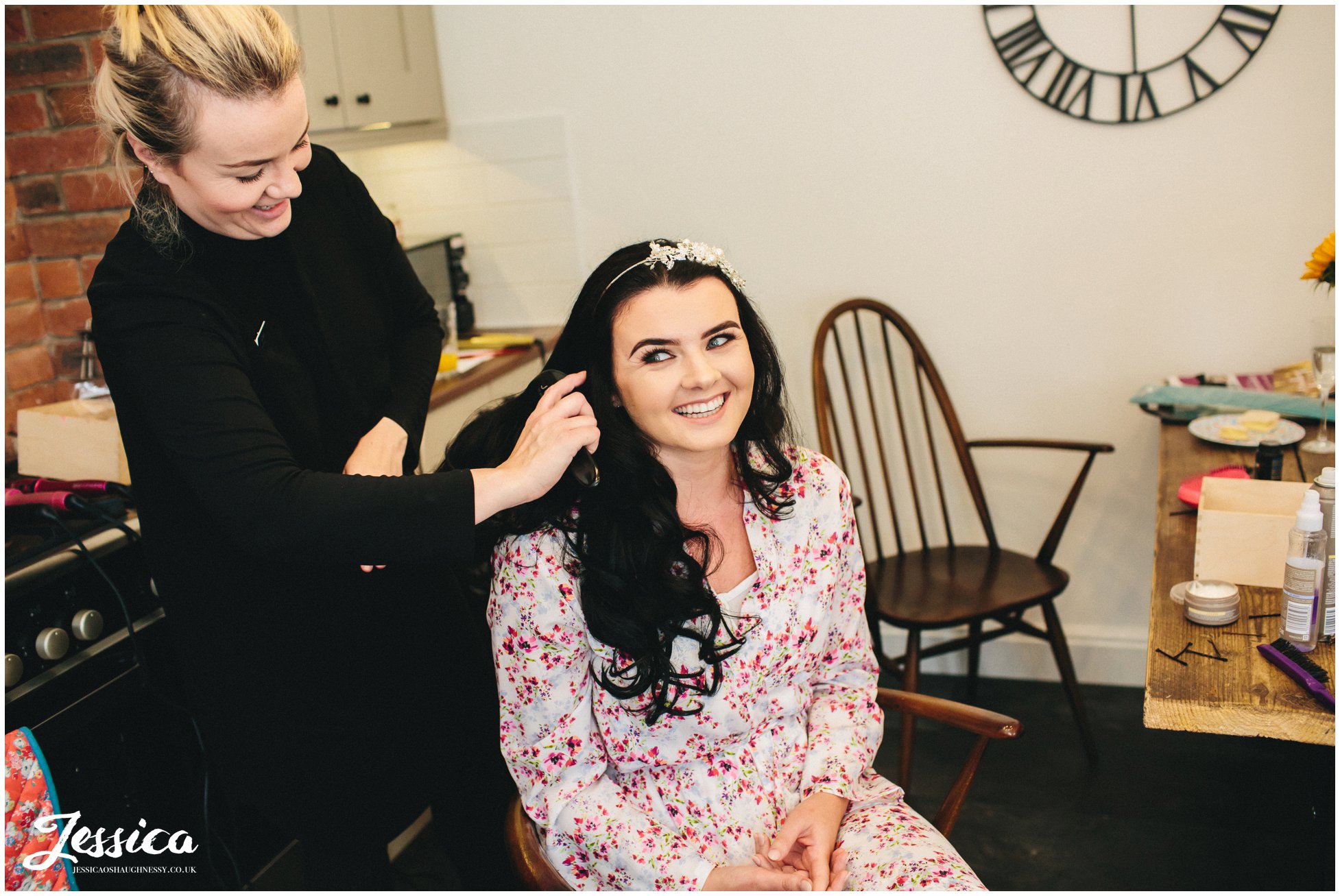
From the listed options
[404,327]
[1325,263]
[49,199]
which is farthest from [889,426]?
[49,199]

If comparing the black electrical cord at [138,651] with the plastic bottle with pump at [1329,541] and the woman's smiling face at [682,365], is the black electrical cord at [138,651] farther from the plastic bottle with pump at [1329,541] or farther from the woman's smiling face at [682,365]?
the plastic bottle with pump at [1329,541]

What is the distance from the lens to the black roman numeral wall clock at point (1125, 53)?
2373 millimetres

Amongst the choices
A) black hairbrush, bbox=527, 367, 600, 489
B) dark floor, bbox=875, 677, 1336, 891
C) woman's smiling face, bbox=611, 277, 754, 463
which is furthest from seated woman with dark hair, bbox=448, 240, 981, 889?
dark floor, bbox=875, 677, 1336, 891

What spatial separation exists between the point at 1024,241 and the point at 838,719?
5.07ft

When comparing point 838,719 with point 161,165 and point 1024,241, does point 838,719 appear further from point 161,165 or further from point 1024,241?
point 1024,241

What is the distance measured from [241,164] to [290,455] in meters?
0.34

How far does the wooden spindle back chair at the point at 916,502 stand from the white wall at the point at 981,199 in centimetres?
10

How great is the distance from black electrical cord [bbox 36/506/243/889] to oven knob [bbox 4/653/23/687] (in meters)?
0.18

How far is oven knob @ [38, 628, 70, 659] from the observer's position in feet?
5.14

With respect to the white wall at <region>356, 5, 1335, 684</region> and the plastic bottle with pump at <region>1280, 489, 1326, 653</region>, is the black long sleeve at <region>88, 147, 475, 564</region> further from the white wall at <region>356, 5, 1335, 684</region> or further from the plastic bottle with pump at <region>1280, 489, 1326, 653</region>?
the white wall at <region>356, 5, 1335, 684</region>

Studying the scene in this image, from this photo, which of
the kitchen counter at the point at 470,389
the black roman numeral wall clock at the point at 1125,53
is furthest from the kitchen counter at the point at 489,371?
the black roman numeral wall clock at the point at 1125,53

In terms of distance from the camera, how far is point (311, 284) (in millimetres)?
1409

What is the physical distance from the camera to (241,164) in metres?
1.19

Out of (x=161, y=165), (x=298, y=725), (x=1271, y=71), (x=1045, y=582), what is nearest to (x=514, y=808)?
(x=298, y=725)
